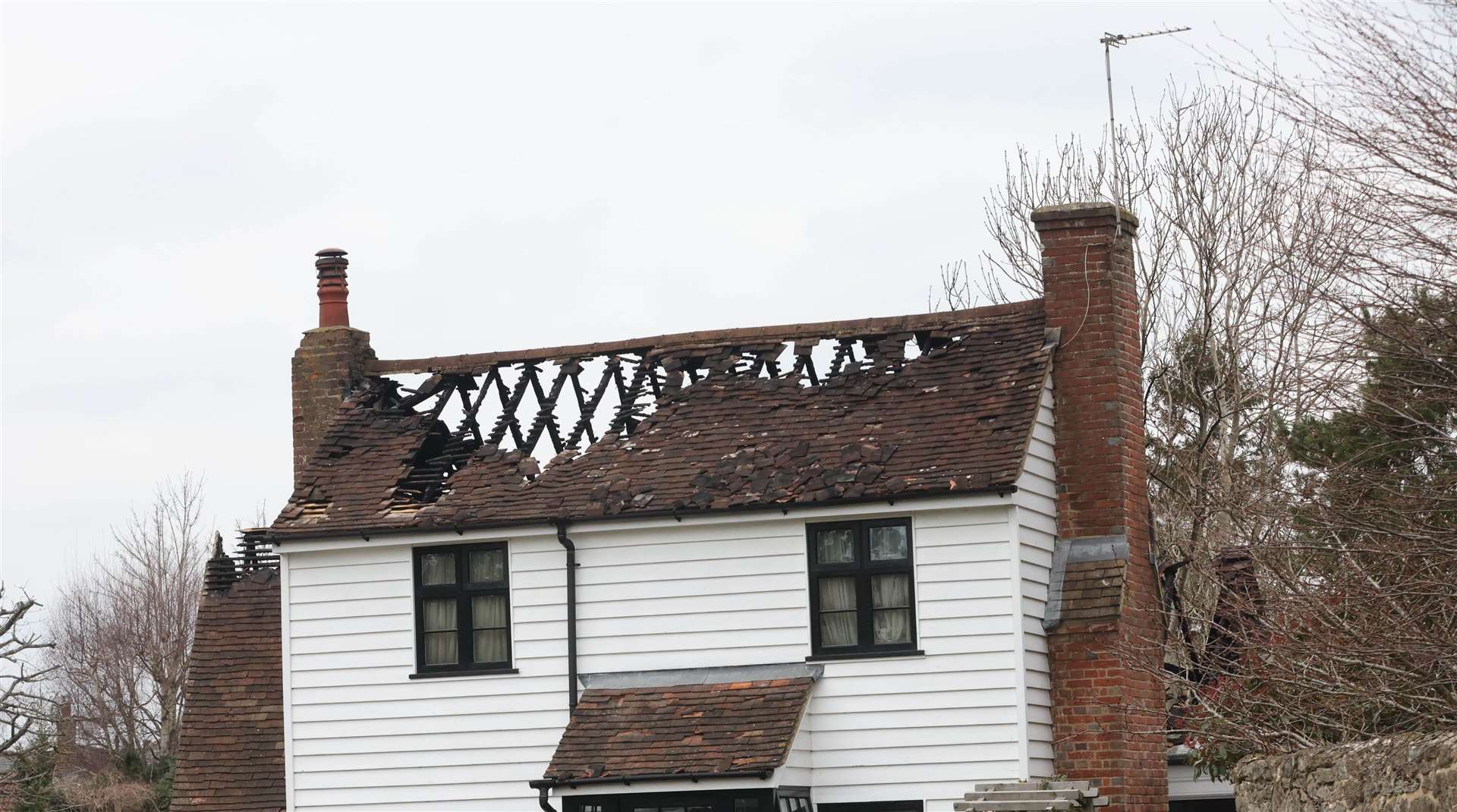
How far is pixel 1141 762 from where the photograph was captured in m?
18.7

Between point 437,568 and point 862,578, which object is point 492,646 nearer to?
point 437,568

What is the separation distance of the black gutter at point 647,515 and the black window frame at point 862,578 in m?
0.31

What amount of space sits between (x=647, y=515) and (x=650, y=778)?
2755 millimetres

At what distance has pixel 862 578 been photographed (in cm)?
1831

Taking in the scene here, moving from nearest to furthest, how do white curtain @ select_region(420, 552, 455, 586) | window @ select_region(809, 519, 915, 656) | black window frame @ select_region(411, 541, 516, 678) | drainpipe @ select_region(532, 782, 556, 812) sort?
drainpipe @ select_region(532, 782, 556, 812)
window @ select_region(809, 519, 915, 656)
black window frame @ select_region(411, 541, 516, 678)
white curtain @ select_region(420, 552, 455, 586)

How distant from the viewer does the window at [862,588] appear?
18.2 metres

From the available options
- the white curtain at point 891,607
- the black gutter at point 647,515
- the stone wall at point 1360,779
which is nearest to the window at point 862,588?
the white curtain at point 891,607

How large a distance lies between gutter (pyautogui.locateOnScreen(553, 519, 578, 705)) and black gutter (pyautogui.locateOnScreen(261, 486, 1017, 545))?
20 cm

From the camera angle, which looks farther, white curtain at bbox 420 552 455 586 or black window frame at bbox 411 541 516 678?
white curtain at bbox 420 552 455 586

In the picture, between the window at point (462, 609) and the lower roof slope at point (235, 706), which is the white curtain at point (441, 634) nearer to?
the window at point (462, 609)

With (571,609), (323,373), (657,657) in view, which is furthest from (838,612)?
(323,373)

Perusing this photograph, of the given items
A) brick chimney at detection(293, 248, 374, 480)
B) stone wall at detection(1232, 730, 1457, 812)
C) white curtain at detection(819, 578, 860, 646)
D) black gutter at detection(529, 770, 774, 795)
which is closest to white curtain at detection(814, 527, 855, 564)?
white curtain at detection(819, 578, 860, 646)

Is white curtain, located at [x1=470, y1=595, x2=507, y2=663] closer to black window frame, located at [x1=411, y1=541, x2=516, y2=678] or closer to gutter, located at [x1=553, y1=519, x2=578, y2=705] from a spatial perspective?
black window frame, located at [x1=411, y1=541, x2=516, y2=678]

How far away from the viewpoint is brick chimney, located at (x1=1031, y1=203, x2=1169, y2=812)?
1836 centimetres
